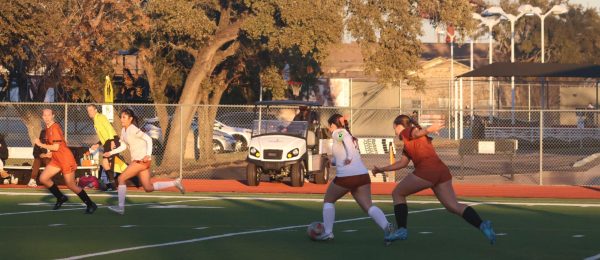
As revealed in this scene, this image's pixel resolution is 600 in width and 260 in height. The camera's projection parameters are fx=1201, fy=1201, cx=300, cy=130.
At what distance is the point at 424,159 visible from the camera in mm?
14867

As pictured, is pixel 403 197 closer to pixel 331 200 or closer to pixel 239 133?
pixel 331 200

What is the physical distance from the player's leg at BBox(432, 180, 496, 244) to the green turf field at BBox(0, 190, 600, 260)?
1.03 ft

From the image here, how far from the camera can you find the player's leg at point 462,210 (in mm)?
14320

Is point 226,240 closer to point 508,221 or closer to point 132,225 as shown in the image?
point 132,225

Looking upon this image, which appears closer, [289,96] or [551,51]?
[289,96]

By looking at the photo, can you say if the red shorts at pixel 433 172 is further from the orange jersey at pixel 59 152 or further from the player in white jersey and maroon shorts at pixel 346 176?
the orange jersey at pixel 59 152

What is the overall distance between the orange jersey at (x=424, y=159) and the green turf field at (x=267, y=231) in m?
0.91

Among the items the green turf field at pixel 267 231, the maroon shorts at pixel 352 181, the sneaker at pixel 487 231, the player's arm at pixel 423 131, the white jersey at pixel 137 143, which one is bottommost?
the green turf field at pixel 267 231

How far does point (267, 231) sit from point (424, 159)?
314cm

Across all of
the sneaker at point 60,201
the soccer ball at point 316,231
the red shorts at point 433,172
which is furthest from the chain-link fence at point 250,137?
the red shorts at point 433,172

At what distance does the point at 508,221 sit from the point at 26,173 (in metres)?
13.4

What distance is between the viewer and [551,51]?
96438 millimetres

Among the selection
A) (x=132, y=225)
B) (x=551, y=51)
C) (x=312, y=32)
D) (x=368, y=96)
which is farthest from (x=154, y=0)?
(x=551, y=51)

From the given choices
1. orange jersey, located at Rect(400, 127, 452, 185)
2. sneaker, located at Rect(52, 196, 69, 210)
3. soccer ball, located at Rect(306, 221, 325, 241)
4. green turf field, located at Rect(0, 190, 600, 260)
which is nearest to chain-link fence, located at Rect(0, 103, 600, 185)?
green turf field, located at Rect(0, 190, 600, 260)
